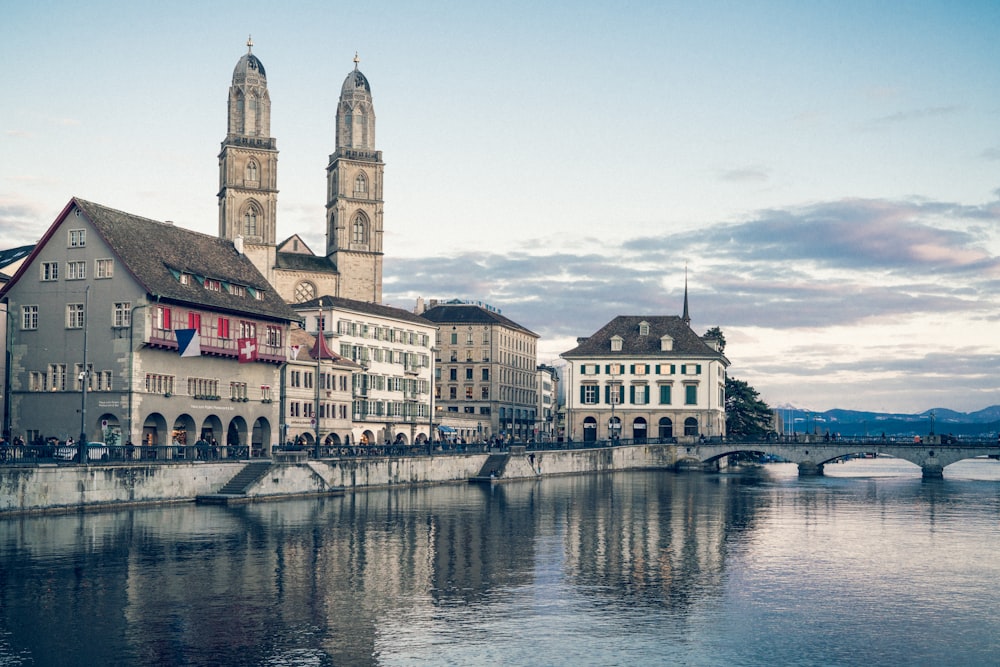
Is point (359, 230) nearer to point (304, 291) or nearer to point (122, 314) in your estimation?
point (304, 291)

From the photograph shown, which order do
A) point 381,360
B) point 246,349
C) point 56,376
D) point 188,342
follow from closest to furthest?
point 188,342, point 56,376, point 246,349, point 381,360

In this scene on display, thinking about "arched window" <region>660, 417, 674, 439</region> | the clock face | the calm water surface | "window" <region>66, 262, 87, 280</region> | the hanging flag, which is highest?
the clock face

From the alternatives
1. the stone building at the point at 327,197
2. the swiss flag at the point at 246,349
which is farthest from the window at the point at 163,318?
the stone building at the point at 327,197

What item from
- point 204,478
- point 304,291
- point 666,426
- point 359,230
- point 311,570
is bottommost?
point 311,570

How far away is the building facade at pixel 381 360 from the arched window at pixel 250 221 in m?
27.8

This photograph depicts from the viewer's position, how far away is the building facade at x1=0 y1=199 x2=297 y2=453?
220 ft

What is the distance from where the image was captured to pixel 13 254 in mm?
84562

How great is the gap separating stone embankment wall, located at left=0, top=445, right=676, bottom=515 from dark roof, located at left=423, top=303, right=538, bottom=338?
56.1 m

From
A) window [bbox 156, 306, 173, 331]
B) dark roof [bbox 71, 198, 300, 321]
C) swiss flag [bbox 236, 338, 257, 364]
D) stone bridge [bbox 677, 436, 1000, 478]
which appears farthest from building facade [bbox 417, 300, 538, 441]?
window [bbox 156, 306, 173, 331]

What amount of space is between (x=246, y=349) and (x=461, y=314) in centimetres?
8548

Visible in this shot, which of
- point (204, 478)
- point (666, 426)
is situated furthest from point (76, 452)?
point (666, 426)

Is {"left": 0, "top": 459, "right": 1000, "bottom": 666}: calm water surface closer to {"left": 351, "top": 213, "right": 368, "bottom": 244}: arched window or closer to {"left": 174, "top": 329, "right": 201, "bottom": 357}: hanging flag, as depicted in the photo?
{"left": 174, "top": 329, "right": 201, "bottom": 357}: hanging flag

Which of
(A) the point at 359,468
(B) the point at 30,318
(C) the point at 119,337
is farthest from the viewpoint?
(A) the point at 359,468

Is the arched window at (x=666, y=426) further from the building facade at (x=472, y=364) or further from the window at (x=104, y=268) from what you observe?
the window at (x=104, y=268)
